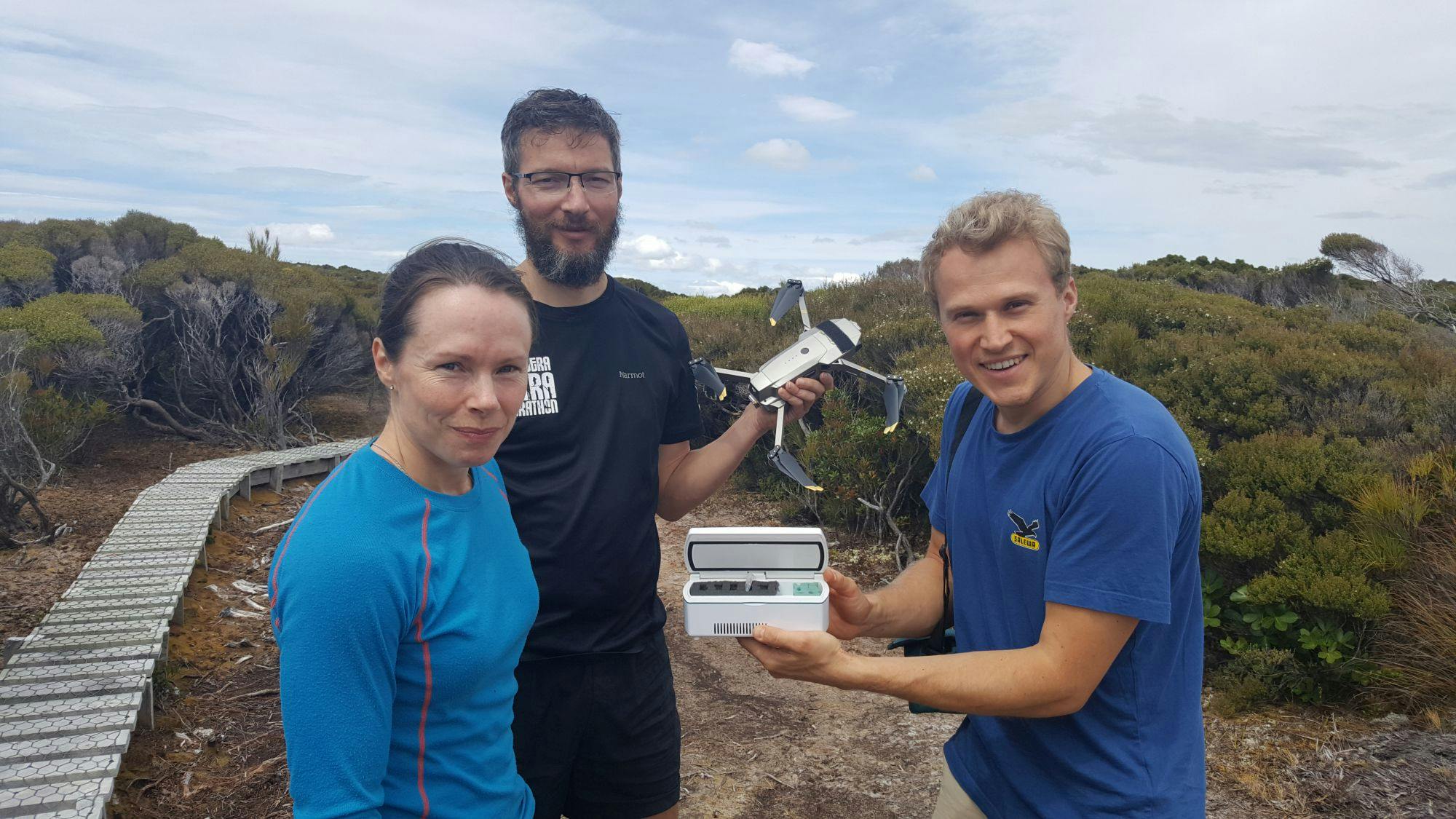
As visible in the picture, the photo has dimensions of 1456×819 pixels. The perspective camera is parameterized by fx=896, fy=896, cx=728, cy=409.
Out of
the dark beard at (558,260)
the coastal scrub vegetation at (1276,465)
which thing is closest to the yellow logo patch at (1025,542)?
the dark beard at (558,260)

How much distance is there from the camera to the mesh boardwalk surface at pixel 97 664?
4152 millimetres

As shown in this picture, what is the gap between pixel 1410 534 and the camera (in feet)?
17.1

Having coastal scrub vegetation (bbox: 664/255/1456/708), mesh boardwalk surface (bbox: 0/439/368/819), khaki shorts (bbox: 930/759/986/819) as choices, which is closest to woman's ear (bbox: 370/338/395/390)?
khaki shorts (bbox: 930/759/986/819)

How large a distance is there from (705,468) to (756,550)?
784 mm

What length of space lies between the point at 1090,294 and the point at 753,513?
472 cm

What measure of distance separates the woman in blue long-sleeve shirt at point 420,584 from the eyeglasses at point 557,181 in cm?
77

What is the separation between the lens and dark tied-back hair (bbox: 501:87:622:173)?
105 inches

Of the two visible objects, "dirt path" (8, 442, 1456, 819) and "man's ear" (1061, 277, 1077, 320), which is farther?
"dirt path" (8, 442, 1456, 819)

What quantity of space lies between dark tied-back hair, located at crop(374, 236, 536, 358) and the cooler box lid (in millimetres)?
663

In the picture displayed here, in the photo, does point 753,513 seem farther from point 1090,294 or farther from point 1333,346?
point 1333,346

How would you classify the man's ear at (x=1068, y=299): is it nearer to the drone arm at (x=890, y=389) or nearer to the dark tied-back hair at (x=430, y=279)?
the drone arm at (x=890, y=389)

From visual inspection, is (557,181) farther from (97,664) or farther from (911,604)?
(97,664)

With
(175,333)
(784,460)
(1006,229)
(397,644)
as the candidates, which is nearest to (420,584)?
(397,644)

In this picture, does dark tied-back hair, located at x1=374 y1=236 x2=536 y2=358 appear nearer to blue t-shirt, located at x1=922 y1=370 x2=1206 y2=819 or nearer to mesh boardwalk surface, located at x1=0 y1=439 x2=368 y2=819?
blue t-shirt, located at x1=922 y1=370 x2=1206 y2=819
